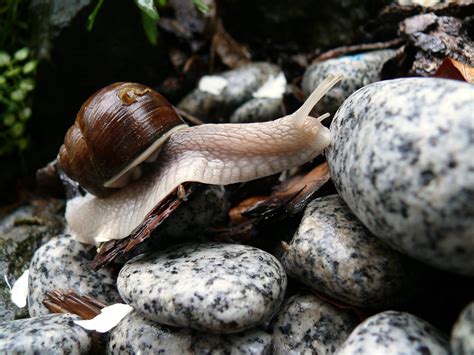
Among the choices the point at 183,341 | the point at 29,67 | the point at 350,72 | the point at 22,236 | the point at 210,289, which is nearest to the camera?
the point at 210,289

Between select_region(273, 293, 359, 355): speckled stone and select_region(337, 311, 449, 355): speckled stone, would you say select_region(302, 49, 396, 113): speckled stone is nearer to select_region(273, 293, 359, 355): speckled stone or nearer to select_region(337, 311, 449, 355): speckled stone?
select_region(273, 293, 359, 355): speckled stone

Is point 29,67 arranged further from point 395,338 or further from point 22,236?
point 395,338

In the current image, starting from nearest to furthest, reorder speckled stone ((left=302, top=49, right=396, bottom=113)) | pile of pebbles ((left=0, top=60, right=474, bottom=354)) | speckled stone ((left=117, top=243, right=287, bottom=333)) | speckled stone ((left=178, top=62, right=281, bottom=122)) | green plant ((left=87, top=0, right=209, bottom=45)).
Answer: pile of pebbles ((left=0, top=60, right=474, bottom=354)), speckled stone ((left=117, top=243, right=287, bottom=333)), green plant ((left=87, top=0, right=209, bottom=45)), speckled stone ((left=302, top=49, right=396, bottom=113)), speckled stone ((left=178, top=62, right=281, bottom=122))

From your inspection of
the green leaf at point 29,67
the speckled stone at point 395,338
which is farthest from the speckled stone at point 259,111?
the speckled stone at point 395,338

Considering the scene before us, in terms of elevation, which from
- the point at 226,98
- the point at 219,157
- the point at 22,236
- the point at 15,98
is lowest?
the point at 22,236

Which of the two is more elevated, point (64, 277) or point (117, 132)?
point (117, 132)

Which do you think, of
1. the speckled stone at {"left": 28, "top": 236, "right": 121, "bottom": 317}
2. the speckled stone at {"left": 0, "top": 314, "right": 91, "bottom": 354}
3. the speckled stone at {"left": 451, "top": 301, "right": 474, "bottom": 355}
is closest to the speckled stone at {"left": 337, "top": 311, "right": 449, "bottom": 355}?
the speckled stone at {"left": 451, "top": 301, "right": 474, "bottom": 355}

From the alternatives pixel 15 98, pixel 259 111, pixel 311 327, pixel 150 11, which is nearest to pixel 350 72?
pixel 259 111
